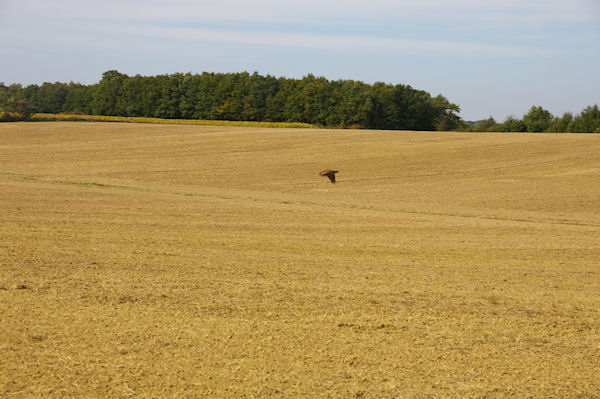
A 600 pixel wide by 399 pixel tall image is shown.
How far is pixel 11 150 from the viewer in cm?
3597

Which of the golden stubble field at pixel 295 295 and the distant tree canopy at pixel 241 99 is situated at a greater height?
A: the distant tree canopy at pixel 241 99

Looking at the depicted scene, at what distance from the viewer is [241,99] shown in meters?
71.9

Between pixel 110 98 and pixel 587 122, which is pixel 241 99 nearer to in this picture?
pixel 110 98

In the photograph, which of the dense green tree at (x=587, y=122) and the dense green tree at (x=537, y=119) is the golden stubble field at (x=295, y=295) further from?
the dense green tree at (x=537, y=119)

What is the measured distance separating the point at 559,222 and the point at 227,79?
58.8 m

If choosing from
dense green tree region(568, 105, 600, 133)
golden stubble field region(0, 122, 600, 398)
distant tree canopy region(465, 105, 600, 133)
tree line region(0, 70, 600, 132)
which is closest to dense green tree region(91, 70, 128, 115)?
tree line region(0, 70, 600, 132)

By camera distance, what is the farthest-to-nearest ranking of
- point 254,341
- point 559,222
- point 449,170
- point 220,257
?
point 449,170 < point 559,222 < point 220,257 < point 254,341

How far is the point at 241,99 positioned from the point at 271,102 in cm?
333

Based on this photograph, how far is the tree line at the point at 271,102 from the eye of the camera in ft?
219

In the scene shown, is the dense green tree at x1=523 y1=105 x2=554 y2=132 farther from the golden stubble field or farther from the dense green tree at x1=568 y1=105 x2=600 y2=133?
the golden stubble field

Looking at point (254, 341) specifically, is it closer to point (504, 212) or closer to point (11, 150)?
point (504, 212)

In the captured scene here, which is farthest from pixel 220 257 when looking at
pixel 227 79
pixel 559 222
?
pixel 227 79

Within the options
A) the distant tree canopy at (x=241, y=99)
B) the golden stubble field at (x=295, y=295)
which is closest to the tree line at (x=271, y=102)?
the distant tree canopy at (x=241, y=99)

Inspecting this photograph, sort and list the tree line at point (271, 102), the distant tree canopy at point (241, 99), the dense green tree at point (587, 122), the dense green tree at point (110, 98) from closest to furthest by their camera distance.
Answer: the dense green tree at point (587, 122), the tree line at point (271, 102), the distant tree canopy at point (241, 99), the dense green tree at point (110, 98)
